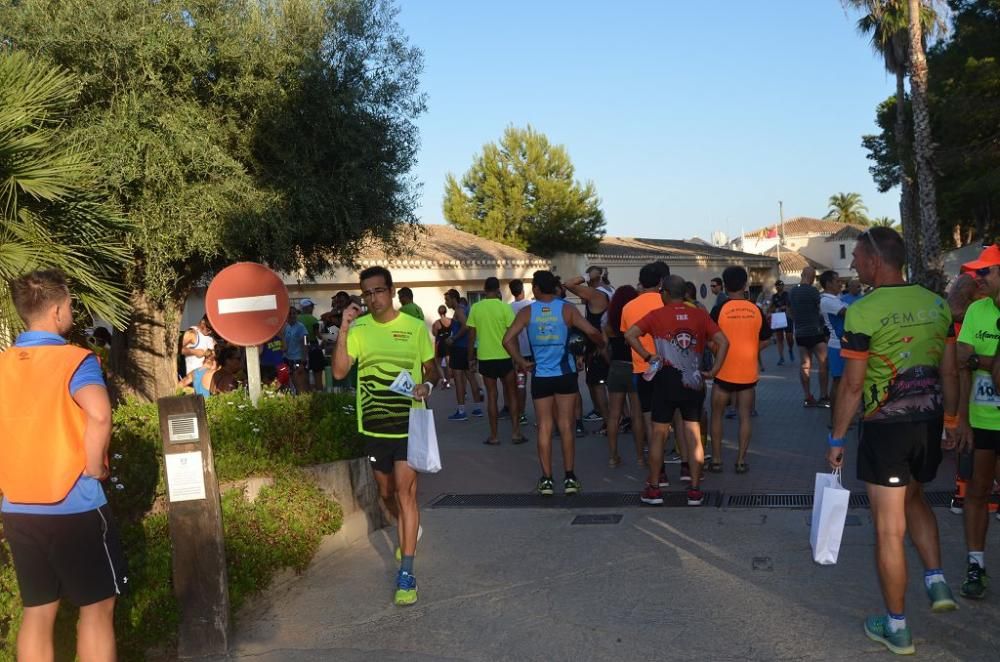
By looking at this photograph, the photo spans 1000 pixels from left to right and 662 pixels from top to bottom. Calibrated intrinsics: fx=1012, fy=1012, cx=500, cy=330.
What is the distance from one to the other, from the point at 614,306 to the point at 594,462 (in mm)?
1548

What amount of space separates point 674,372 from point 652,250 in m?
47.4

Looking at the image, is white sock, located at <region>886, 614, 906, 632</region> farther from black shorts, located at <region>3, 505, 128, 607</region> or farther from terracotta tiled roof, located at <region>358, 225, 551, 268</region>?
terracotta tiled roof, located at <region>358, 225, 551, 268</region>

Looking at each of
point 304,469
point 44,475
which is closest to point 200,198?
point 304,469

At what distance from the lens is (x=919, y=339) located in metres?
4.58

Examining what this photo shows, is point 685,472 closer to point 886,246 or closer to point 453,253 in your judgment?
point 886,246

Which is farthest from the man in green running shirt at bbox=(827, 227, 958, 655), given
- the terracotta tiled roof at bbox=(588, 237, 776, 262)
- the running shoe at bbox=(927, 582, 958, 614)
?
the terracotta tiled roof at bbox=(588, 237, 776, 262)

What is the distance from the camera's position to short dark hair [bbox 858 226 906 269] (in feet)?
15.3

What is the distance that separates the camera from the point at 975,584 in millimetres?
5117

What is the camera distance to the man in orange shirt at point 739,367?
8.97 metres

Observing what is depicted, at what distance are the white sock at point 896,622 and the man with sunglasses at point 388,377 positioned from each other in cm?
258

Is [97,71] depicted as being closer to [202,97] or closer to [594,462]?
[202,97]

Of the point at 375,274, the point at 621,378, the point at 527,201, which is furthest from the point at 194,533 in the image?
the point at 527,201

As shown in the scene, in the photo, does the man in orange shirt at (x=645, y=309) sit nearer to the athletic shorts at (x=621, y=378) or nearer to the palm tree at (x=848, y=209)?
the athletic shorts at (x=621, y=378)

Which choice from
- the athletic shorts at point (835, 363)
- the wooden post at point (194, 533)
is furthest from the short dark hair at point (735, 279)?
the wooden post at point (194, 533)
